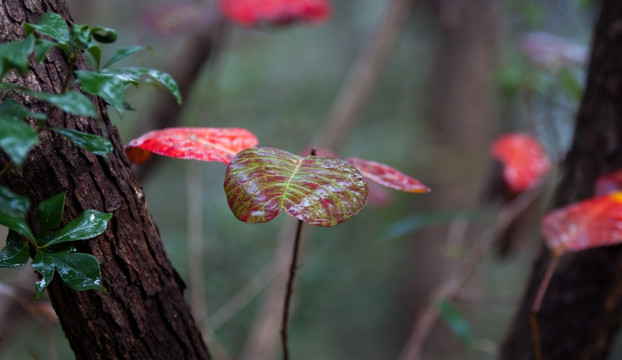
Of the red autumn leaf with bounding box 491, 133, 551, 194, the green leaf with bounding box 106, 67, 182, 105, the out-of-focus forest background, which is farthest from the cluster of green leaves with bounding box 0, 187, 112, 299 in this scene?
the out-of-focus forest background

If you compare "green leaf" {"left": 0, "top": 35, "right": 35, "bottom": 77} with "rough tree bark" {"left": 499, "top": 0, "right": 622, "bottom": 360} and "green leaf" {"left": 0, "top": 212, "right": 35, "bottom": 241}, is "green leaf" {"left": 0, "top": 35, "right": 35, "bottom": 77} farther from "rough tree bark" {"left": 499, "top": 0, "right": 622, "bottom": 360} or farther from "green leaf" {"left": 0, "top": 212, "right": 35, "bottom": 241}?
"rough tree bark" {"left": 499, "top": 0, "right": 622, "bottom": 360}

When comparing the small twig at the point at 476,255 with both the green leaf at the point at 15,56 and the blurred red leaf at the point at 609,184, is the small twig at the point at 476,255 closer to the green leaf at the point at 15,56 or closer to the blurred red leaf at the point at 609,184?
the blurred red leaf at the point at 609,184

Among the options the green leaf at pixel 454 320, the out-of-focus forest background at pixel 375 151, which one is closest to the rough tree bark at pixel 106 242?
the green leaf at pixel 454 320

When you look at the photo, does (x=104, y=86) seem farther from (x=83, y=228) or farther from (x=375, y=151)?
(x=375, y=151)

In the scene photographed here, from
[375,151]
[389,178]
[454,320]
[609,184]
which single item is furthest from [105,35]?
[375,151]

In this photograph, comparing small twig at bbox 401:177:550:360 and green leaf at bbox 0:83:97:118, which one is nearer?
green leaf at bbox 0:83:97:118
